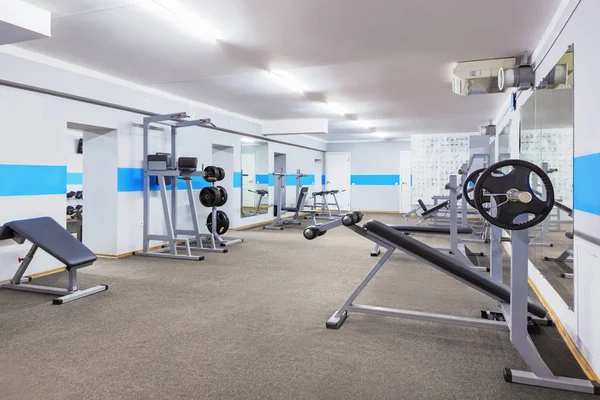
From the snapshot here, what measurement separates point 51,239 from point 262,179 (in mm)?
6268

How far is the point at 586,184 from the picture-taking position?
2.23 meters

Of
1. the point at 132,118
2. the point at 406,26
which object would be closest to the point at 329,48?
the point at 406,26

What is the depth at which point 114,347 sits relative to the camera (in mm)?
2521

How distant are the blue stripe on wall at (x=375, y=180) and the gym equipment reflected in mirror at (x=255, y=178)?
4.46m

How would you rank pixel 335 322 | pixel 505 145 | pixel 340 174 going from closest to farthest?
pixel 335 322 < pixel 505 145 < pixel 340 174

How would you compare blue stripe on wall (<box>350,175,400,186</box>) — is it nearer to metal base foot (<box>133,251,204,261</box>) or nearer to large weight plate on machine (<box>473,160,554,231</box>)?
metal base foot (<box>133,251,204,261</box>)

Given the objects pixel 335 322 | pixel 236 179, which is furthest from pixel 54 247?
pixel 236 179

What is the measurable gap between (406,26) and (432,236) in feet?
16.4

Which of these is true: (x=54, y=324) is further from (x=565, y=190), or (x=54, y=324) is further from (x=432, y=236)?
(x=432, y=236)

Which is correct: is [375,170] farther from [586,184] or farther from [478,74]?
[586,184]

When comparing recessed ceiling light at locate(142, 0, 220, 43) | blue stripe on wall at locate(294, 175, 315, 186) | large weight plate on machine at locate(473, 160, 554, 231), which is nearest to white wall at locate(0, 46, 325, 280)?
recessed ceiling light at locate(142, 0, 220, 43)

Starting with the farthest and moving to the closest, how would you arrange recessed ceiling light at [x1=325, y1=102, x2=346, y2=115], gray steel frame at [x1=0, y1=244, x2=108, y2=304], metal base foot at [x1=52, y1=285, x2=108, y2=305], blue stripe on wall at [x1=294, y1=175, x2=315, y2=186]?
1. blue stripe on wall at [x1=294, y1=175, x2=315, y2=186]
2. recessed ceiling light at [x1=325, y1=102, x2=346, y2=115]
3. gray steel frame at [x1=0, y1=244, x2=108, y2=304]
4. metal base foot at [x1=52, y1=285, x2=108, y2=305]

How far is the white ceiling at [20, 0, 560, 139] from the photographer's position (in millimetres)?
3115

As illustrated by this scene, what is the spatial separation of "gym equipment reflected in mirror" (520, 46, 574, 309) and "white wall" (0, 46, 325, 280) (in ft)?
15.8
